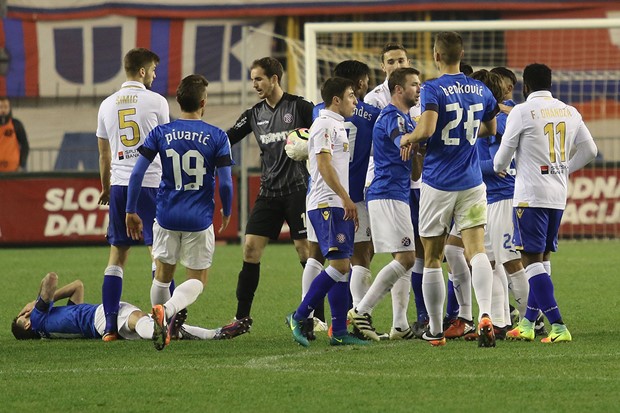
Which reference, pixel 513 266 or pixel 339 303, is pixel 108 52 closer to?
pixel 513 266

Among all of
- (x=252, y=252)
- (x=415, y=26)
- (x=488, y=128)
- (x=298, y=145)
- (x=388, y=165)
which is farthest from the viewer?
(x=415, y=26)

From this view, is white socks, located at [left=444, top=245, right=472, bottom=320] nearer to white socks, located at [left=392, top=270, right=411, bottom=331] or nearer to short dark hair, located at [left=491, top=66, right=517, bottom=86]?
white socks, located at [left=392, top=270, right=411, bottom=331]

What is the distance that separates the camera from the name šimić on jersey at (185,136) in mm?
9148

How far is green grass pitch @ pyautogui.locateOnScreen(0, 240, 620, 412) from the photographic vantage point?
6660 mm

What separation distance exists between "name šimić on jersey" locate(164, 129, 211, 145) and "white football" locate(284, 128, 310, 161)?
0.70 metres

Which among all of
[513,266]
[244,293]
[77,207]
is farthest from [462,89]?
[77,207]

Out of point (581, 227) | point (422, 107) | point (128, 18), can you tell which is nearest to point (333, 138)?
point (422, 107)

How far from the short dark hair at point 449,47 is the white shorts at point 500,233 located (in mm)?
1703

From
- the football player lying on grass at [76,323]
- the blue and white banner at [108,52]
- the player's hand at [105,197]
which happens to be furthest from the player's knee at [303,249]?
the blue and white banner at [108,52]

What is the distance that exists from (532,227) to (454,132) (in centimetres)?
99

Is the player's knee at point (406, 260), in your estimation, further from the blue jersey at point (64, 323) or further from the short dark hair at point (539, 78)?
the blue jersey at point (64, 323)

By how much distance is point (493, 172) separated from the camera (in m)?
10.0

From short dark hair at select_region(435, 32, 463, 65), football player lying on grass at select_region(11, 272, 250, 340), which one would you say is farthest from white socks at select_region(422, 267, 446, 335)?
football player lying on grass at select_region(11, 272, 250, 340)

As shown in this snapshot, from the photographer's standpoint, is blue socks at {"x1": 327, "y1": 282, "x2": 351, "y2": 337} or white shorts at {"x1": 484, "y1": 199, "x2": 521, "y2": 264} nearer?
blue socks at {"x1": 327, "y1": 282, "x2": 351, "y2": 337}
